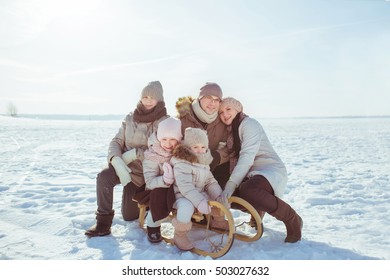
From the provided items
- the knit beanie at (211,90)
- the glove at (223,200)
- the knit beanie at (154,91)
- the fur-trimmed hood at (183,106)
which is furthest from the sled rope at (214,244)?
the knit beanie at (154,91)

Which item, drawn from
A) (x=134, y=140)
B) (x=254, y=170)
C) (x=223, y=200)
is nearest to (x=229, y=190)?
(x=223, y=200)

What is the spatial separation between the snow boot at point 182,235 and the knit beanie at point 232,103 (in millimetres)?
1250

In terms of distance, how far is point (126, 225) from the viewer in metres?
3.80

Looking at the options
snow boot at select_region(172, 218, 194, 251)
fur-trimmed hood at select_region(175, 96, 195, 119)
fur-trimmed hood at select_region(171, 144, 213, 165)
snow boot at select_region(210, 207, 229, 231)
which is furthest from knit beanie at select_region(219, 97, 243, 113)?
snow boot at select_region(172, 218, 194, 251)

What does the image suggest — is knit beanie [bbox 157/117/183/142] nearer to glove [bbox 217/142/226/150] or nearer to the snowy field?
glove [bbox 217/142/226/150]

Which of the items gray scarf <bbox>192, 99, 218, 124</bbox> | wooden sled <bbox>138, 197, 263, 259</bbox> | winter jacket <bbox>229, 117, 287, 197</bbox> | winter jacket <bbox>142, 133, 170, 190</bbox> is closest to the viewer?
wooden sled <bbox>138, 197, 263, 259</bbox>

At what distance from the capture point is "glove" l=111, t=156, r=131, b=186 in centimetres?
350

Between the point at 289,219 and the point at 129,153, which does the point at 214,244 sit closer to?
the point at 289,219

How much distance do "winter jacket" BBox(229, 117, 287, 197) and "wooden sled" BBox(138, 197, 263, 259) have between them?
1.06ft
